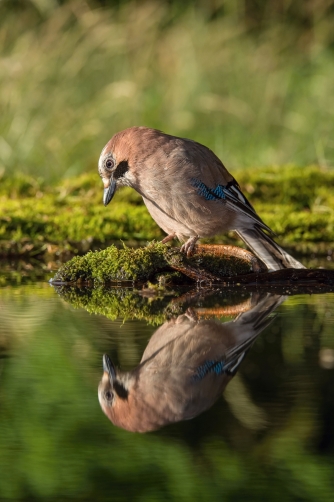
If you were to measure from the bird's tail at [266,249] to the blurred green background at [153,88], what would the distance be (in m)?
4.42

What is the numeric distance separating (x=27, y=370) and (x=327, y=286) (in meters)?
2.87

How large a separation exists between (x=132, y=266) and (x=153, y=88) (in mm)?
7717

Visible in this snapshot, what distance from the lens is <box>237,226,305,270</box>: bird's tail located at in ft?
21.5

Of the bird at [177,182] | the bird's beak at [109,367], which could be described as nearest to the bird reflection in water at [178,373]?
the bird's beak at [109,367]

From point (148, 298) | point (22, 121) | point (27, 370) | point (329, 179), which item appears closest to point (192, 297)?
point (148, 298)

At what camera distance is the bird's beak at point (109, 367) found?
11.8ft

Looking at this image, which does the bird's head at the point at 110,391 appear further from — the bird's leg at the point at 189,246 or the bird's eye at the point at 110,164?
the bird's eye at the point at 110,164

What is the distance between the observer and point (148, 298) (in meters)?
5.64

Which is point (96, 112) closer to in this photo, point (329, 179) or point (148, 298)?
point (329, 179)

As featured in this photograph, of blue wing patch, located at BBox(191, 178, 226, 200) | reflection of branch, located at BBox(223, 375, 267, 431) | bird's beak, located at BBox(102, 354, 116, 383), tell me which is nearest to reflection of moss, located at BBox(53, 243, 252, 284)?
blue wing patch, located at BBox(191, 178, 226, 200)

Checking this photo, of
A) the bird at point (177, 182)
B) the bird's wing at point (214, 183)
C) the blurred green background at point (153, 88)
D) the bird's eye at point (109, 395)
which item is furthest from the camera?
the blurred green background at point (153, 88)

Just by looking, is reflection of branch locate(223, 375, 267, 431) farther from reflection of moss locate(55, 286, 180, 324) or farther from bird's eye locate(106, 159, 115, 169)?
bird's eye locate(106, 159, 115, 169)

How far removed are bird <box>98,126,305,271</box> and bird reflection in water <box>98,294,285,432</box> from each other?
1.39 metres

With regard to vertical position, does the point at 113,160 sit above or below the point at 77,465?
above
